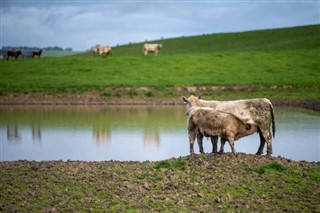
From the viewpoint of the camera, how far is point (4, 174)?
15.2m

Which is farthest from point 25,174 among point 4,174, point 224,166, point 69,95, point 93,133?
point 69,95

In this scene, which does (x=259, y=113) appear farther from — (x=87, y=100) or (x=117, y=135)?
(x=87, y=100)

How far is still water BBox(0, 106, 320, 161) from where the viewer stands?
66.2ft

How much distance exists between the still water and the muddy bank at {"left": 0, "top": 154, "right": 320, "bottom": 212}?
3525 millimetres

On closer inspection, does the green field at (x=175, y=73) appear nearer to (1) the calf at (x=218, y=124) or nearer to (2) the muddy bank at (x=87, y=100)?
(2) the muddy bank at (x=87, y=100)

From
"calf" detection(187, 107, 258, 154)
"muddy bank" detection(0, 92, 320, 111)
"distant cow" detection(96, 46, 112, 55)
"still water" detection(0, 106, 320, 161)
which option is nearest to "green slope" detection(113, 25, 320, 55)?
"distant cow" detection(96, 46, 112, 55)

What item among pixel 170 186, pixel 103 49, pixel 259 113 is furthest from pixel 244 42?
pixel 170 186

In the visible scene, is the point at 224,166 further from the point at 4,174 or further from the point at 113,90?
the point at 113,90

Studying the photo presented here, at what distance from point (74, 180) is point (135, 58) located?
3793cm

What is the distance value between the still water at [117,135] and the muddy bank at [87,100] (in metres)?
3.18

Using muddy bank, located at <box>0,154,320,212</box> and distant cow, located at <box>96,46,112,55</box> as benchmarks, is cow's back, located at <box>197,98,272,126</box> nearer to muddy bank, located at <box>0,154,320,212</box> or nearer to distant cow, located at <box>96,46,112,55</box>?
muddy bank, located at <box>0,154,320,212</box>

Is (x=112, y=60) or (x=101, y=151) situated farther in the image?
(x=112, y=60)

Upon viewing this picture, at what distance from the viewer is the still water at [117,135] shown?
795 inches

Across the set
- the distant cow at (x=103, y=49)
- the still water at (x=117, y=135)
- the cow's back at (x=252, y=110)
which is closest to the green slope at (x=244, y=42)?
the distant cow at (x=103, y=49)
